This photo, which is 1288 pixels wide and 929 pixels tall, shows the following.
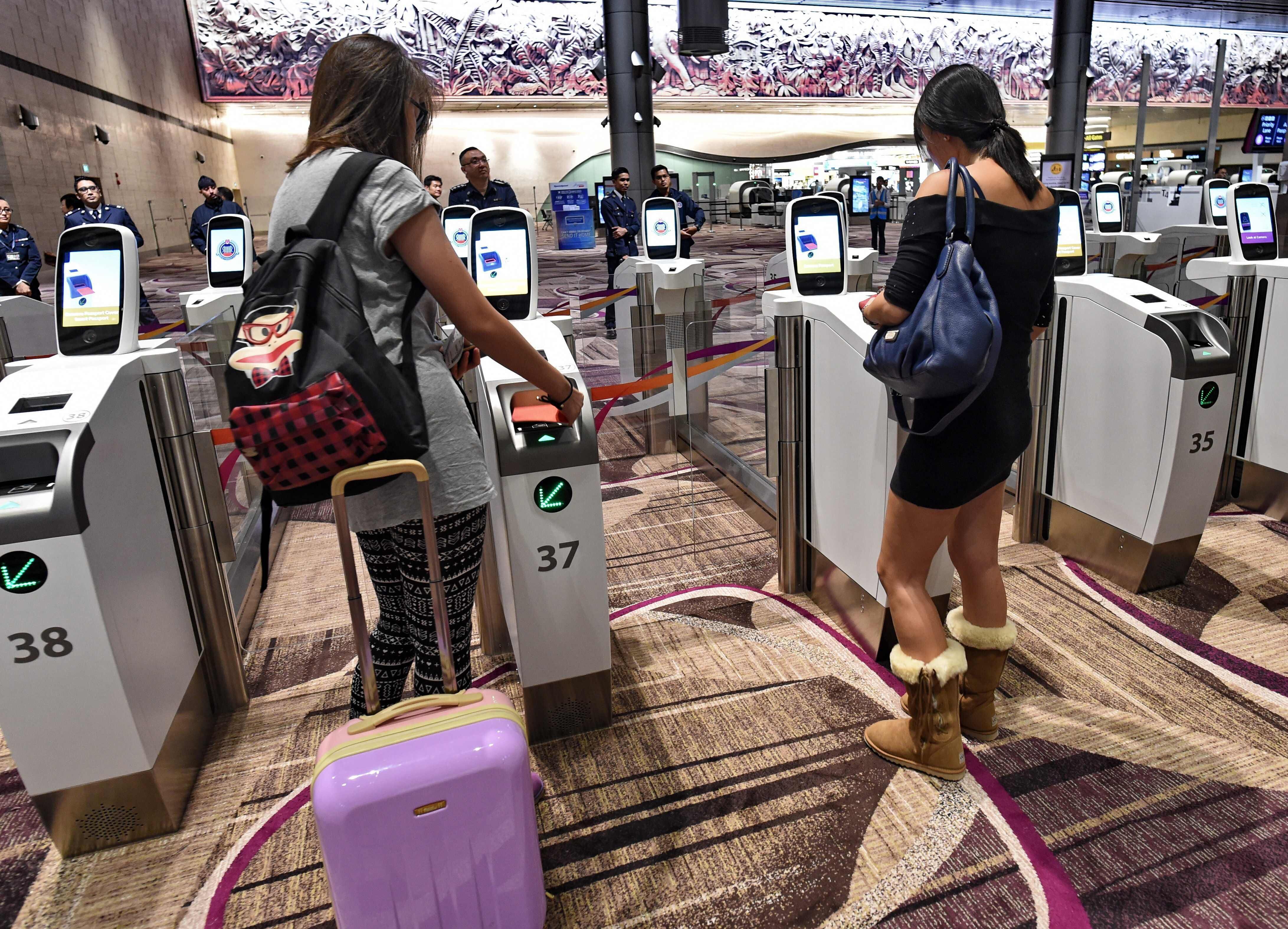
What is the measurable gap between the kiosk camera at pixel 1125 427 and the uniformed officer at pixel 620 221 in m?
5.56

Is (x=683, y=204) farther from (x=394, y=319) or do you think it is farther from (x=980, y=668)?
(x=394, y=319)

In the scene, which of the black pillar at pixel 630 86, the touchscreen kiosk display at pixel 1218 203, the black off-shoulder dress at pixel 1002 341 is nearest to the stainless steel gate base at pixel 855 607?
the black off-shoulder dress at pixel 1002 341

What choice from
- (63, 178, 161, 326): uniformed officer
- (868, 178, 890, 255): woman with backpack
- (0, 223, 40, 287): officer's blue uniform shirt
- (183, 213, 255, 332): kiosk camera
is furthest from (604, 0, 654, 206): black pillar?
(0, 223, 40, 287): officer's blue uniform shirt

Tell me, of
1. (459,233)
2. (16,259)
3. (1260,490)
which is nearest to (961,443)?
(1260,490)

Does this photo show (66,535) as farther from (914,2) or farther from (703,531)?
(914,2)

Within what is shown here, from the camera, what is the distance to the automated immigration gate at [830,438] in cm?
232

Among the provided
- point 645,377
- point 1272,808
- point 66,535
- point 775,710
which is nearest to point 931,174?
point 775,710

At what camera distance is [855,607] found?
2584 mm

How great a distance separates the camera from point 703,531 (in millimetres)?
3529

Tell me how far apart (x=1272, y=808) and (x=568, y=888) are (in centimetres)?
155

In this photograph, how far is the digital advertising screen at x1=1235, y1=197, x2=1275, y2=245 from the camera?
3326mm

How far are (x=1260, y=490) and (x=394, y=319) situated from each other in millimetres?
3680

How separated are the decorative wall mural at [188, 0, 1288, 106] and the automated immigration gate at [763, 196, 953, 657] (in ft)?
49.4

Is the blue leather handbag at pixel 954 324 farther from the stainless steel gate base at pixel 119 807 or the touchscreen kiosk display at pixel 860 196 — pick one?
the touchscreen kiosk display at pixel 860 196
